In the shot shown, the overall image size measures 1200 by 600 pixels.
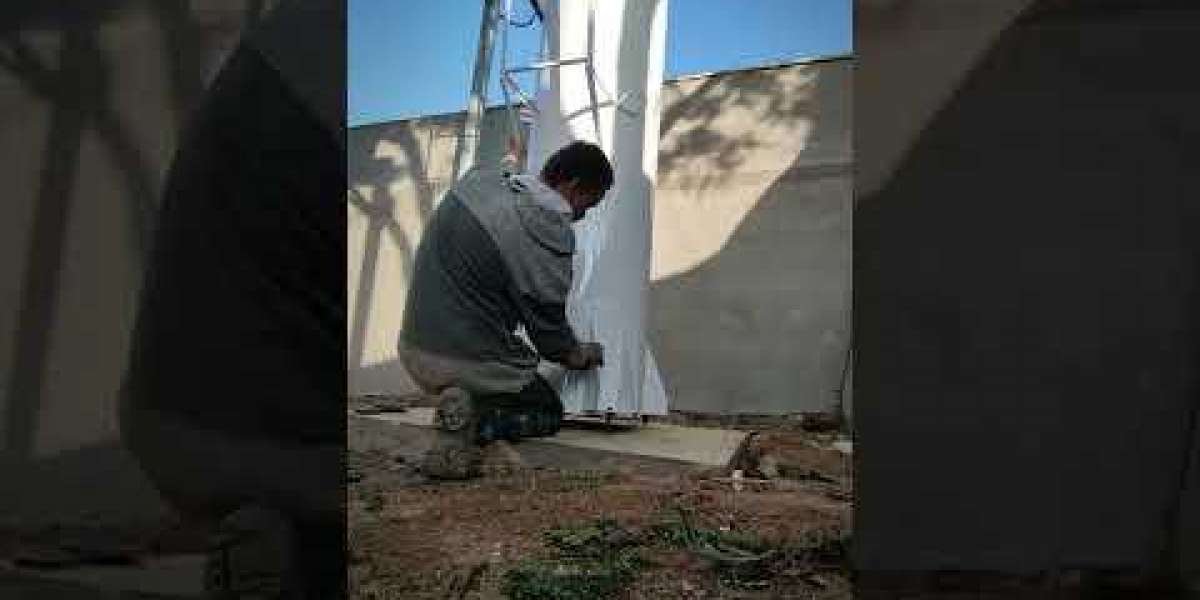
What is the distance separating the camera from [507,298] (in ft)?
11.2

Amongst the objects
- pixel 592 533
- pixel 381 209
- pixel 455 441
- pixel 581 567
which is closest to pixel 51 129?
Result: pixel 581 567

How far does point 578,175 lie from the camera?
3.69 m

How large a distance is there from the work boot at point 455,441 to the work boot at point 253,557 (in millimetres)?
1809

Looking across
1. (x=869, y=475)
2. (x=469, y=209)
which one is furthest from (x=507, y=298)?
(x=869, y=475)

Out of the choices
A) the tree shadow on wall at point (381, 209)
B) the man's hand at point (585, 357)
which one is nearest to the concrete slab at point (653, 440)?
A: the man's hand at point (585, 357)

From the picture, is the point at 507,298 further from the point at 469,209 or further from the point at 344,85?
the point at 344,85

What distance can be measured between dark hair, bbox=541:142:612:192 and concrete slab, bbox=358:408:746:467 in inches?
42.6

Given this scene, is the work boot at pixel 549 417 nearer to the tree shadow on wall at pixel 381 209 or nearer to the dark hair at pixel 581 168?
the dark hair at pixel 581 168

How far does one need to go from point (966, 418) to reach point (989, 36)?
470 mm

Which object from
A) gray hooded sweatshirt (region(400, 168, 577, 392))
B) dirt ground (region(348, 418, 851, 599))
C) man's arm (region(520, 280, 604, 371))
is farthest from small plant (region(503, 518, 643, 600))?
man's arm (region(520, 280, 604, 371))

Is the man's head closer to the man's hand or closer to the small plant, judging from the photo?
the man's hand

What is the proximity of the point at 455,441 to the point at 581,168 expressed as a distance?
47.9 inches

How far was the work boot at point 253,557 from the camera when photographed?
124 centimetres

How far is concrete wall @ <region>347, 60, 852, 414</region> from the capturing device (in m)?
6.07
